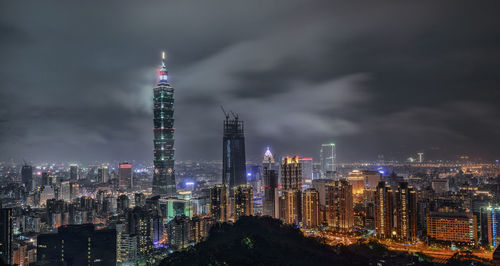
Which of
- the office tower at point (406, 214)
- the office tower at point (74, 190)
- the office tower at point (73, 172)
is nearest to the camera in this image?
the office tower at point (406, 214)

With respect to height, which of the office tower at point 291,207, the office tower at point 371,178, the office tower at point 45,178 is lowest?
the office tower at point 291,207

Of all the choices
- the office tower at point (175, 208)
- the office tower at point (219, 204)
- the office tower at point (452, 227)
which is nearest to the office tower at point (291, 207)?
the office tower at point (219, 204)

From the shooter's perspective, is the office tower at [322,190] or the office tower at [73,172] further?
the office tower at [73,172]

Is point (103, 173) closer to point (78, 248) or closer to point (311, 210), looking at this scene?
point (78, 248)

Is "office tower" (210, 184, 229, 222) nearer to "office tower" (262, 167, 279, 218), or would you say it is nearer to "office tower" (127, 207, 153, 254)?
"office tower" (262, 167, 279, 218)

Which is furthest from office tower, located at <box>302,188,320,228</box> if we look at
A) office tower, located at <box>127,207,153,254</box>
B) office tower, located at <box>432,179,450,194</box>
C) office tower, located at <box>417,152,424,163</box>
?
office tower, located at <box>417,152,424,163</box>

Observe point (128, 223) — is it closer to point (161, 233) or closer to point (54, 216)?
point (161, 233)

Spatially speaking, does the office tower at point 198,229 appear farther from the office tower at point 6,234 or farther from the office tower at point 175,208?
the office tower at point 6,234
